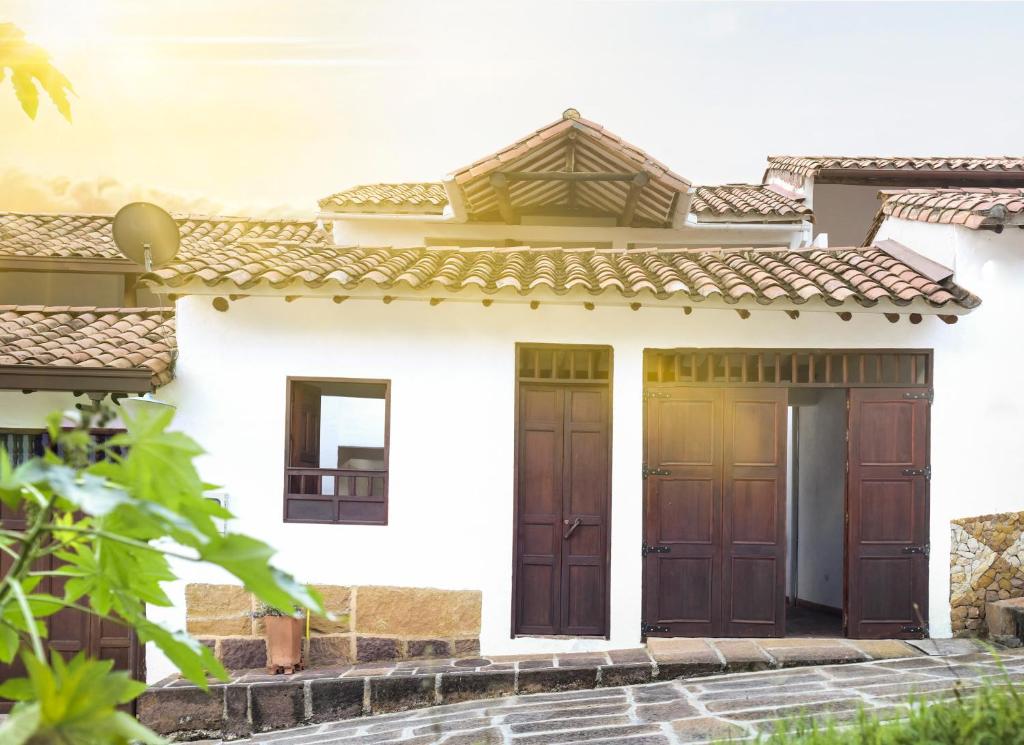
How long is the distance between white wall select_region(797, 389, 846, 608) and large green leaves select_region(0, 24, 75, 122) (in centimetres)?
980

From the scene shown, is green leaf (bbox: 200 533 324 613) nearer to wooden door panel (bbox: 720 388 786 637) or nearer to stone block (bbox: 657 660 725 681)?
stone block (bbox: 657 660 725 681)

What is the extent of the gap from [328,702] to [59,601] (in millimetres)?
6635

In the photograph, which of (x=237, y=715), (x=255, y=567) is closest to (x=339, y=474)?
(x=237, y=715)

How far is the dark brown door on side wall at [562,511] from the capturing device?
8.77m

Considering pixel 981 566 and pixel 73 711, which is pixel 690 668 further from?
pixel 73 711

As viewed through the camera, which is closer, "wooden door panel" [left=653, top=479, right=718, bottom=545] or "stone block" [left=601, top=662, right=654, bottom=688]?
"stone block" [left=601, top=662, right=654, bottom=688]

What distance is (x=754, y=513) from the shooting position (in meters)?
8.74

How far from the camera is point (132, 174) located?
3916 centimetres

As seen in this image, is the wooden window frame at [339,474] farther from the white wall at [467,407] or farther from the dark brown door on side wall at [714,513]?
the dark brown door on side wall at [714,513]

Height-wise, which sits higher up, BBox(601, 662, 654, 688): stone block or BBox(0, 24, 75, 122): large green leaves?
BBox(0, 24, 75, 122): large green leaves

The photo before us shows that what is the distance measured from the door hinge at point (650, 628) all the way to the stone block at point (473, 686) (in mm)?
1477

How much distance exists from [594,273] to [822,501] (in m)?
4.83

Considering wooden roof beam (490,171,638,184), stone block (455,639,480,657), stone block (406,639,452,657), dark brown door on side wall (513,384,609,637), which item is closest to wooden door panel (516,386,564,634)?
dark brown door on side wall (513,384,609,637)

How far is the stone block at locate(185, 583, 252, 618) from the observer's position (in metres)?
8.69
